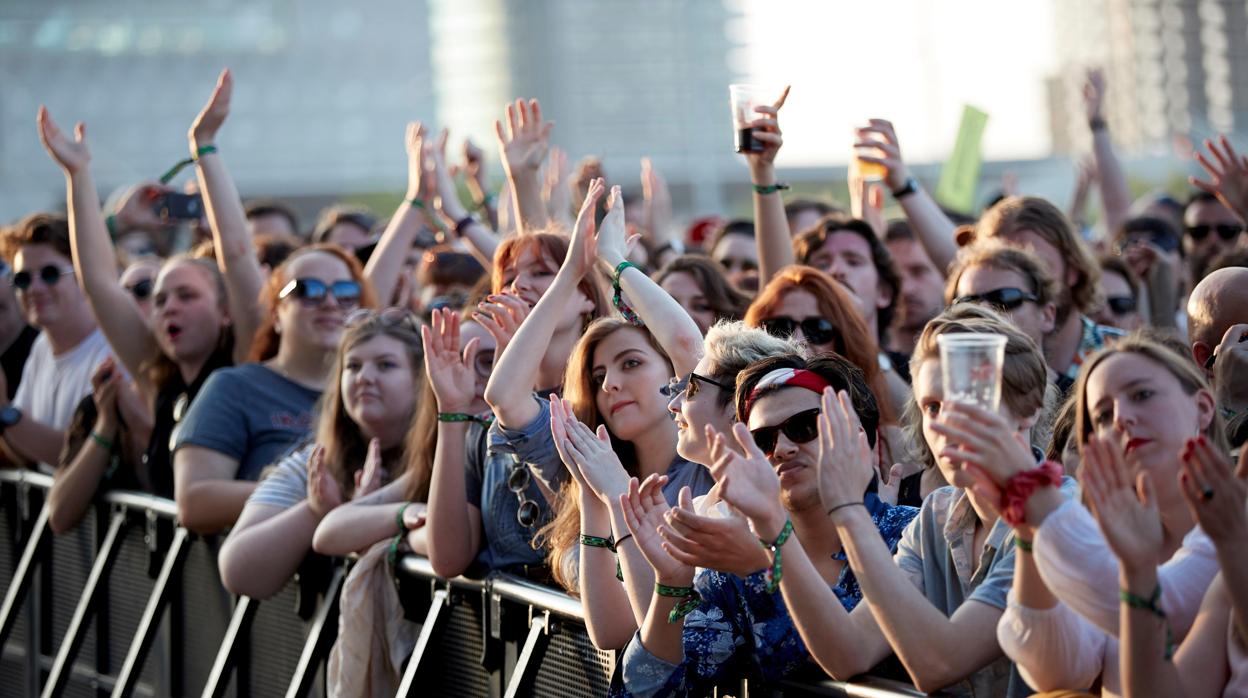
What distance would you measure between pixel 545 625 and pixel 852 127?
9.78 ft

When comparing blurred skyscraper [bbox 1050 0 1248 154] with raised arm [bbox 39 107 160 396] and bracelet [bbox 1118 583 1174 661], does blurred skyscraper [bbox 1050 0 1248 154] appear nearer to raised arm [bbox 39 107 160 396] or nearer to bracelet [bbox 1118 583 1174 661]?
raised arm [bbox 39 107 160 396]

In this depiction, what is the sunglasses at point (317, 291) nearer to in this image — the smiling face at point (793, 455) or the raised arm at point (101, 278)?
the raised arm at point (101, 278)

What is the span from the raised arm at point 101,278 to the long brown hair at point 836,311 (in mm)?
3376

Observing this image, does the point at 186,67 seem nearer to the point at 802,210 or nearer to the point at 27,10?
the point at 27,10

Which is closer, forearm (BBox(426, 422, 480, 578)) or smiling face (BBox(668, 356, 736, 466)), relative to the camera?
smiling face (BBox(668, 356, 736, 466))

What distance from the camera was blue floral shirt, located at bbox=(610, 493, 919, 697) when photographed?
13.2 ft

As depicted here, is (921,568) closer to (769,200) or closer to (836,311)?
(836,311)

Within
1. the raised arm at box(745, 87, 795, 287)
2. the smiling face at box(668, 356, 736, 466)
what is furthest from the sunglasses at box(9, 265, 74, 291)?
the smiling face at box(668, 356, 736, 466)

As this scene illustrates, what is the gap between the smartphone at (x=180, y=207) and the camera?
30.5 ft

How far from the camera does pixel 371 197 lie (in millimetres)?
95750

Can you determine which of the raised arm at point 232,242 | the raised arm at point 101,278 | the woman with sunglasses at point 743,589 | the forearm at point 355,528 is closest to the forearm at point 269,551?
the forearm at point 355,528

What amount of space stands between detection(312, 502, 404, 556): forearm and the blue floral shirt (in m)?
1.82

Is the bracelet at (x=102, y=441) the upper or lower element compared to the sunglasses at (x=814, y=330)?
lower

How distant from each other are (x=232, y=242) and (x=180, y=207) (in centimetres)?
167
